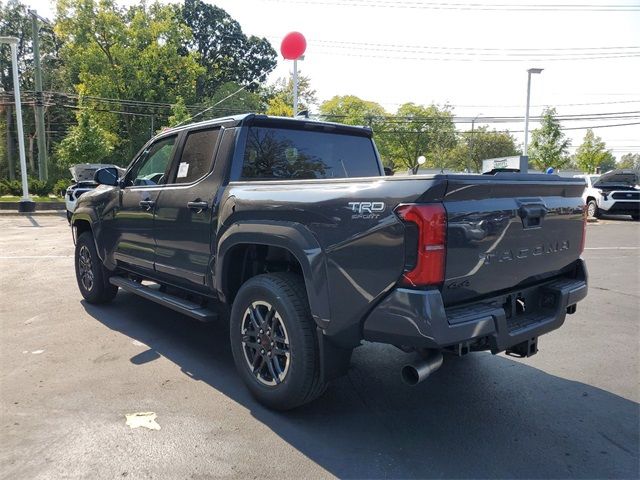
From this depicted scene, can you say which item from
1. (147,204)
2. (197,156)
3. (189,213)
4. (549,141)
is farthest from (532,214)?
(549,141)

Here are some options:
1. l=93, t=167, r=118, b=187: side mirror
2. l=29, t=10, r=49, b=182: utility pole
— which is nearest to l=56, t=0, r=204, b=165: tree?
l=29, t=10, r=49, b=182: utility pole

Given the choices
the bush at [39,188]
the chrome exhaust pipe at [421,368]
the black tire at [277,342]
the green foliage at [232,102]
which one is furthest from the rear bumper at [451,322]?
the green foliage at [232,102]

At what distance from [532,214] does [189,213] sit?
2641 millimetres

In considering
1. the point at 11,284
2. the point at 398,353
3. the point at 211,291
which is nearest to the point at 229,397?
the point at 211,291

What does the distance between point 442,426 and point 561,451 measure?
0.69 meters

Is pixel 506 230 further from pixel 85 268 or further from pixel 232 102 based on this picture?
pixel 232 102

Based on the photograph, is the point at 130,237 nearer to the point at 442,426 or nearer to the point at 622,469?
the point at 442,426

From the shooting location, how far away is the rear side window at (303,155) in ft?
13.0

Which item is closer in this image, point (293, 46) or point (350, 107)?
point (293, 46)

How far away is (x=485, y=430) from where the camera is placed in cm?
307

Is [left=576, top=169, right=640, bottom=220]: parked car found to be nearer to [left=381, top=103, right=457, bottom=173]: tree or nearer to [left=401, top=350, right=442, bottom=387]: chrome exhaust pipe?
[left=401, top=350, right=442, bottom=387]: chrome exhaust pipe

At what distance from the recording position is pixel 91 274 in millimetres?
5949

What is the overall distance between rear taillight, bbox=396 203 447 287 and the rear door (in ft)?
6.04

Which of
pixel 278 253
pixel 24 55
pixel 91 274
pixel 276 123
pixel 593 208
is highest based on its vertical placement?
pixel 24 55
